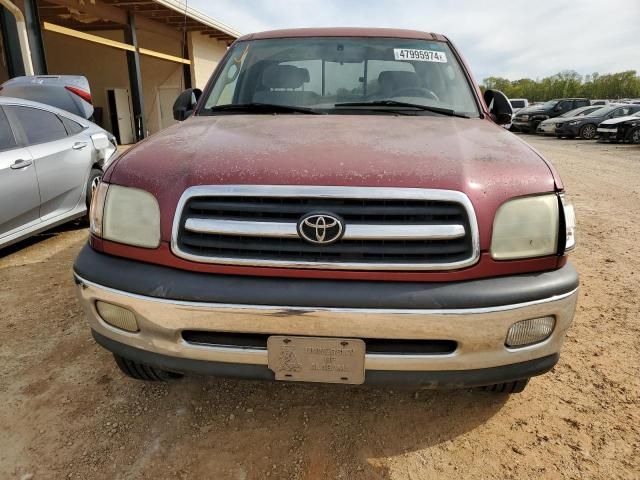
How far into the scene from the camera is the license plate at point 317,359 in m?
1.75

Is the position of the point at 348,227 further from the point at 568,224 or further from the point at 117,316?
the point at 117,316

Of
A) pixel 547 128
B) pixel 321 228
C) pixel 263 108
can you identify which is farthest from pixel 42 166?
pixel 547 128

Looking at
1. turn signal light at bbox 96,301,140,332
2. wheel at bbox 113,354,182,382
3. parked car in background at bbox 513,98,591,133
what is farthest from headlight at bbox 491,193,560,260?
parked car in background at bbox 513,98,591,133

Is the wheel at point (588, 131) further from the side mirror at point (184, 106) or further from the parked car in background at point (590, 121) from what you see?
the side mirror at point (184, 106)

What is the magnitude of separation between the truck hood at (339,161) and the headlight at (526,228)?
0.04m

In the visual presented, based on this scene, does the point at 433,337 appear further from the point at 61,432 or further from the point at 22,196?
the point at 22,196

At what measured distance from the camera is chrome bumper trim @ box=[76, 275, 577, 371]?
1.70m

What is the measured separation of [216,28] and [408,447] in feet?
55.2

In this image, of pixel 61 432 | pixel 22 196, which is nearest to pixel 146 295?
pixel 61 432

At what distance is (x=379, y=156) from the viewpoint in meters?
1.93

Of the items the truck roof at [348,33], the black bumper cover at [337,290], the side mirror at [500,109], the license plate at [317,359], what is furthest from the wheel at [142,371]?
the side mirror at [500,109]

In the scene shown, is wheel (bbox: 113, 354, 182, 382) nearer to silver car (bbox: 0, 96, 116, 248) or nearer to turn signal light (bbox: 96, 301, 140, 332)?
turn signal light (bbox: 96, 301, 140, 332)

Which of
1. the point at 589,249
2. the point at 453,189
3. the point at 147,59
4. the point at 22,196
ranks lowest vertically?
the point at 589,249

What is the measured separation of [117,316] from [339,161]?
41.9 inches
